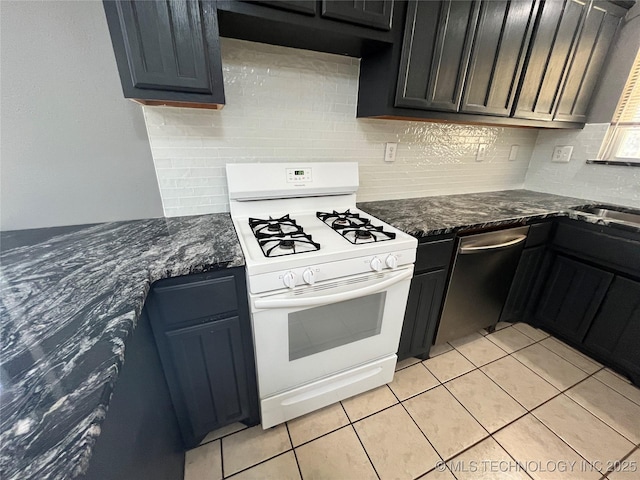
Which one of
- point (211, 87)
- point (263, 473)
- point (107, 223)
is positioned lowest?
point (263, 473)

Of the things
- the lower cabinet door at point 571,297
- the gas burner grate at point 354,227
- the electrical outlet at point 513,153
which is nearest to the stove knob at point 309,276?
the gas burner grate at point 354,227

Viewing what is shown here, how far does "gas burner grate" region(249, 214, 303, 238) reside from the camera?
122 cm

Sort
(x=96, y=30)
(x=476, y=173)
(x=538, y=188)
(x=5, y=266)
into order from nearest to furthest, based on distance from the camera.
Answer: (x=5, y=266) < (x=96, y=30) < (x=476, y=173) < (x=538, y=188)

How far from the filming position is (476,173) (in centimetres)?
216

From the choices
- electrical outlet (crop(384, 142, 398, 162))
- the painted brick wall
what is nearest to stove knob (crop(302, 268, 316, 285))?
electrical outlet (crop(384, 142, 398, 162))

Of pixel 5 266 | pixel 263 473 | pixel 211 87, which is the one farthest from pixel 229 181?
pixel 263 473

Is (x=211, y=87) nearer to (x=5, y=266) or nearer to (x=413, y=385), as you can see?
(x=5, y=266)

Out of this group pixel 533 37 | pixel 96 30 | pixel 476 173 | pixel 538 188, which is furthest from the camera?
pixel 538 188

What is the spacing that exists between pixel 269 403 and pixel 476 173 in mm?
2163

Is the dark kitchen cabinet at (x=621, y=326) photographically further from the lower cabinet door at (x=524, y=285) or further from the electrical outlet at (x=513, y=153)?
the electrical outlet at (x=513, y=153)

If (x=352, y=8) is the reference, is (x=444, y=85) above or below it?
below

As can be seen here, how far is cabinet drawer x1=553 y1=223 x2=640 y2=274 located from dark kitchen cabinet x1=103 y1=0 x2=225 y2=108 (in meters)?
2.13

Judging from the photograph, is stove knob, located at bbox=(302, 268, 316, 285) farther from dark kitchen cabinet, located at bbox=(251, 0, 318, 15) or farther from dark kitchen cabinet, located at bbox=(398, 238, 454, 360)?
dark kitchen cabinet, located at bbox=(251, 0, 318, 15)

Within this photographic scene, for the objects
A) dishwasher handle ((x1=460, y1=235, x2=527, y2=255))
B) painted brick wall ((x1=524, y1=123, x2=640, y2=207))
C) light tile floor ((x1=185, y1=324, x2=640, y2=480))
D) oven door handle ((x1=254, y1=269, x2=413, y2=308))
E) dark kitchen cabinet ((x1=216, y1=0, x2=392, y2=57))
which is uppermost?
dark kitchen cabinet ((x1=216, y1=0, x2=392, y2=57))
